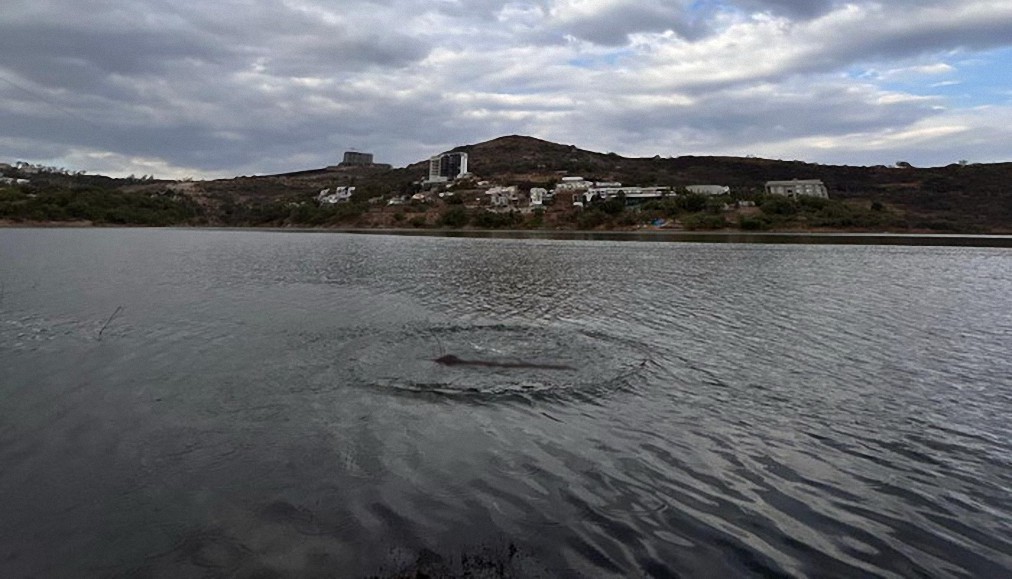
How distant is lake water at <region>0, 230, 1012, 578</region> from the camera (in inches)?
231

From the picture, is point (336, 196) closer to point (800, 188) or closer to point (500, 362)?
point (800, 188)

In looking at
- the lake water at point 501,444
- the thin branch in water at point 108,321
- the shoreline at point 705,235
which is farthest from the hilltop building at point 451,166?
the lake water at point 501,444

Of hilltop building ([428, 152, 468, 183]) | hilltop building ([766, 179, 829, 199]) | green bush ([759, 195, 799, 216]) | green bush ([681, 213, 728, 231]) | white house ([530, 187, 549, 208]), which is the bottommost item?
green bush ([681, 213, 728, 231])

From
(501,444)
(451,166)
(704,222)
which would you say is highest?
(451,166)

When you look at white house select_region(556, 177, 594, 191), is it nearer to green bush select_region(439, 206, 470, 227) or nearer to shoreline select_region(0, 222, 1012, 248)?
green bush select_region(439, 206, 470, 227)

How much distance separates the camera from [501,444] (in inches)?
340

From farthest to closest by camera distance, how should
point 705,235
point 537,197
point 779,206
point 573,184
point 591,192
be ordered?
point 573,184, point 591,192, point 537,197, point 779,206, point 705,235

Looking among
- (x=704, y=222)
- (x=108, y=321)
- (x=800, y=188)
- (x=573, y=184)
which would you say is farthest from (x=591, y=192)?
(x=108, y=321)

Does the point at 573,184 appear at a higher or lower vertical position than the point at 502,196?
higher

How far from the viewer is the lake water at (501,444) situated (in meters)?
5.87

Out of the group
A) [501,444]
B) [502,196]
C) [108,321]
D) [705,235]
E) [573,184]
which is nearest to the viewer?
[501,444]

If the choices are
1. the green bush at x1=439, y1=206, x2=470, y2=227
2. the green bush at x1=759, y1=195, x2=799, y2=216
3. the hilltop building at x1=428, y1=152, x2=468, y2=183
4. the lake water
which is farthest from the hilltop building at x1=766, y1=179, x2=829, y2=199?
the lake water

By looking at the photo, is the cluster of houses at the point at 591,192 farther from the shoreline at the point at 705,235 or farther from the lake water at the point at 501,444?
the lake water at the point at 501,444

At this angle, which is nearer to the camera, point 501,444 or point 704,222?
point 501,444
